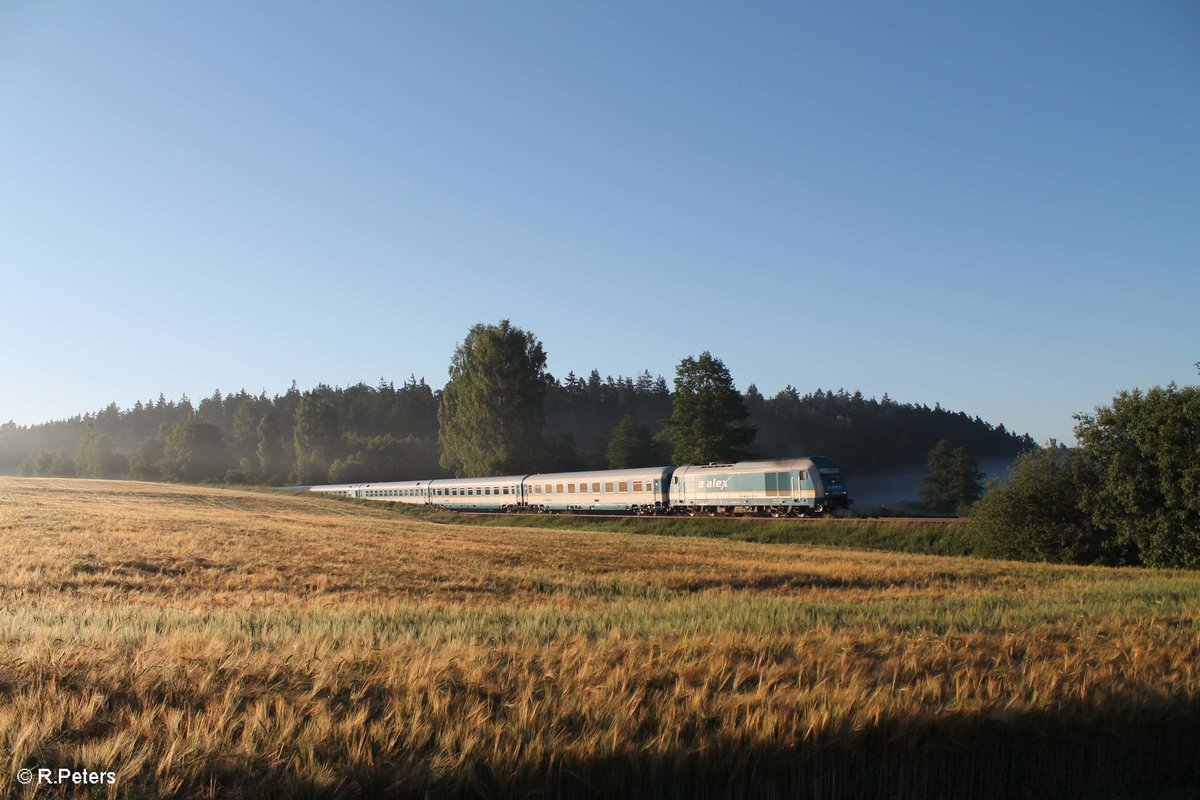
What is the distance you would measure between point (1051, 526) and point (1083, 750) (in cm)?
3090

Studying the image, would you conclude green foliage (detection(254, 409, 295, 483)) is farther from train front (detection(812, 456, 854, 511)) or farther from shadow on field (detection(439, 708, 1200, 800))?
shadow on field (detection(439, 708, 1200, 800))

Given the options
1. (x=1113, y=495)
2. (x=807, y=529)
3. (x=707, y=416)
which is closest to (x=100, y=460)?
(x=707, y=416)

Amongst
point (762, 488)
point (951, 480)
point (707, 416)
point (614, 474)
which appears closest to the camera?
point (762, 488)

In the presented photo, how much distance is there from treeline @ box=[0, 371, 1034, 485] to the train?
17.7 metres

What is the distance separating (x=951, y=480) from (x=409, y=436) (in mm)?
72204

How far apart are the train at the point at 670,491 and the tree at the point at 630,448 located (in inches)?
1059

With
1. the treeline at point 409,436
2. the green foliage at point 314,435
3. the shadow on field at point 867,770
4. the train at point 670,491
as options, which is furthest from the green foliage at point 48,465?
the shadow on field at point 867,770

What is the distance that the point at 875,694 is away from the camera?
6.60 m

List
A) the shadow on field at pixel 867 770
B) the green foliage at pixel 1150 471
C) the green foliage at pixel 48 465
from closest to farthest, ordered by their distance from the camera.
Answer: the shadow on field at pixel 867 770, the green foliage at pixel 1150 471, the green foliage at pixel 48 465

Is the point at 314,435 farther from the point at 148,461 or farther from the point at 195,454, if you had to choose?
the point at 148,461

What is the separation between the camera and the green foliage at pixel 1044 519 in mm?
33188

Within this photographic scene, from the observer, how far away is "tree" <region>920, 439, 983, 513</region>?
90.2 metres

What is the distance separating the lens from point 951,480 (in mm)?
91062

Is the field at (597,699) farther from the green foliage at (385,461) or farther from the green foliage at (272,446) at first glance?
the green foliage at (272,446)
